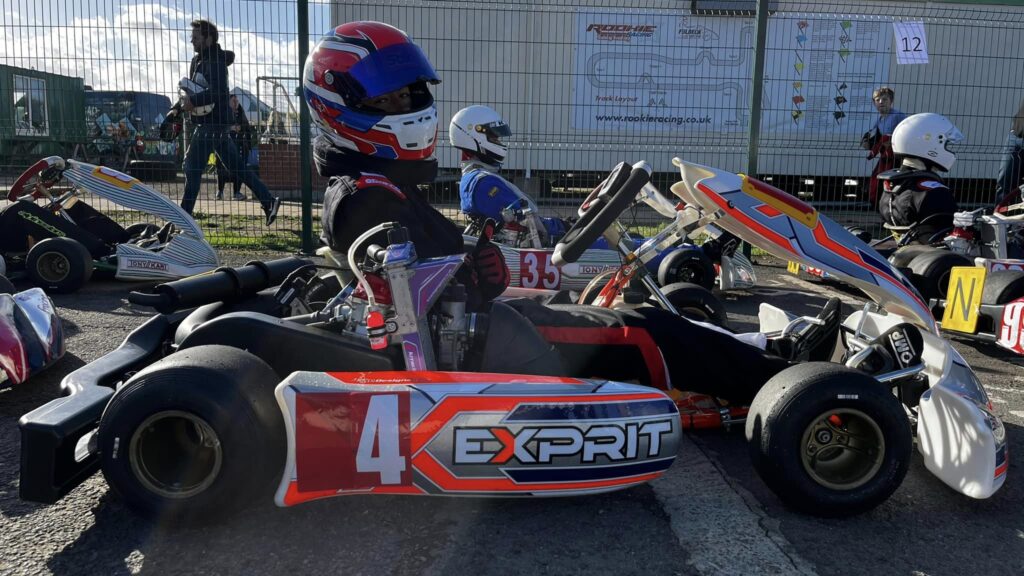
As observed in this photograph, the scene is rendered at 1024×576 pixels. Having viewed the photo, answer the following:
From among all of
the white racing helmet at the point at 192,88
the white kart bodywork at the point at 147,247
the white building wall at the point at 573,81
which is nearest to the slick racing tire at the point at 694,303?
the white kart bodywork at the point at 147,247

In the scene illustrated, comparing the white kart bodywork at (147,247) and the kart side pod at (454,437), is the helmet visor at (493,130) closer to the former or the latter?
the white kart bodywork at (147,247)

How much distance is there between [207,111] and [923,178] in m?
5.85

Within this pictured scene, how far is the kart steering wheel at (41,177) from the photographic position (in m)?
5.42

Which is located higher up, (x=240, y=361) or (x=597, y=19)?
(x=597, y=19)

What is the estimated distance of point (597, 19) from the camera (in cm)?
867

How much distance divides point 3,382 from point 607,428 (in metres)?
2.47

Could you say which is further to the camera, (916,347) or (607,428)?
(916,347)

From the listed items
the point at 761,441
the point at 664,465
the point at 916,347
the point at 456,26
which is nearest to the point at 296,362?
the point at 664,465

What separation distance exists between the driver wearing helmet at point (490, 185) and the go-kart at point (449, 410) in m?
2.92

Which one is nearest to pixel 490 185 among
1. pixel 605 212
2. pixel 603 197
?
pixel 603 197

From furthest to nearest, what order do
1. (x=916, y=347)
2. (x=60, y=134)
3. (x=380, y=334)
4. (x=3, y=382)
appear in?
(x=60, y=134), (x=3, y=382), (x=916, y=347), (x=380, y=334)

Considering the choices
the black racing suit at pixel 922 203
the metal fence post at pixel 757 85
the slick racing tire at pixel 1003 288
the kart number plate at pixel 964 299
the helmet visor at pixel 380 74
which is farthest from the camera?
the metal fence post at pixel 757 85

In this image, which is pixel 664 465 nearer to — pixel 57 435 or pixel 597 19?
pixel 57 435

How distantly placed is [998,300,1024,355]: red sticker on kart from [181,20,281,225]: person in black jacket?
19.6ft
